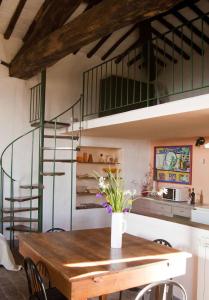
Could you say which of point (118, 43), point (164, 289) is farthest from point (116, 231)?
point (118, 43)

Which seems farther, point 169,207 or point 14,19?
point 169,207

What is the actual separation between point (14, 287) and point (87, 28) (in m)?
3.34

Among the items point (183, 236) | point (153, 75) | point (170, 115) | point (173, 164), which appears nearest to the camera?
point (183, 236)

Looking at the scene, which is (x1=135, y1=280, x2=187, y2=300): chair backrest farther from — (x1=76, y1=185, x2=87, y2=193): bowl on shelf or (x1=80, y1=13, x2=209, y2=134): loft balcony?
(x1=76, y1=185, x2=87, y2=193): bowl on shelf

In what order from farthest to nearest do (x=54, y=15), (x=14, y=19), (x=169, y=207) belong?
(x=169, y=207)
(x=14, y=19)
(x=54, y=15)

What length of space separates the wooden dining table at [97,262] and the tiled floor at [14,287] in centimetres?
96

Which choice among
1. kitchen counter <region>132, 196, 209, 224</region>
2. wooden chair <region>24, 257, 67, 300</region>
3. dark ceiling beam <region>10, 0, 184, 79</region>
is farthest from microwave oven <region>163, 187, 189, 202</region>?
wooden chair <region>24, 257, 67, 300</region>

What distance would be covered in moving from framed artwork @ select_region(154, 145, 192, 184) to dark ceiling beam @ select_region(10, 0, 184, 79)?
3288mm

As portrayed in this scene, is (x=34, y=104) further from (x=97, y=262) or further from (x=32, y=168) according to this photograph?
→ (x=97, y=262)

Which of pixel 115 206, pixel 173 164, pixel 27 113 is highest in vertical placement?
pixel 27 113

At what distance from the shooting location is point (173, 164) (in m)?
6.75

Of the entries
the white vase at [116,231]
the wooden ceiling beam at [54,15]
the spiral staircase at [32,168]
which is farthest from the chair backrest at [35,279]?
the wooden ceiling beam at [54,15]

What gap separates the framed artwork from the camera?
21.1ft

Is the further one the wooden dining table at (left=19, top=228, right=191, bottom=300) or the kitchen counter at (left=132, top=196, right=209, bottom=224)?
the kitchen counter at (left=132, top=196, right=209, bottom=224)
